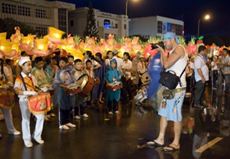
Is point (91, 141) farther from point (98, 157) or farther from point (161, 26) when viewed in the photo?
point (161, 26)

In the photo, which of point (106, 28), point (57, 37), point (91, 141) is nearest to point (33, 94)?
point (91, 141)

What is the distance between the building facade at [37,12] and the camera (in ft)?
145

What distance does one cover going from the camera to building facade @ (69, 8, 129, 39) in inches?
2362

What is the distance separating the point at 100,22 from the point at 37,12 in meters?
18.1

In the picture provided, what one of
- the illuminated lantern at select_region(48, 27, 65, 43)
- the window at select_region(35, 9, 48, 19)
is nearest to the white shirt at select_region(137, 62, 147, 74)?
the illuminated lantern at select_region(48, 27, 65, 43)

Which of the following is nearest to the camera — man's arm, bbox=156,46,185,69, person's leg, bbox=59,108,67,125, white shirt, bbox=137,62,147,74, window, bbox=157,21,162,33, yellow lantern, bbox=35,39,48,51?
man's arm, bbox=156,46,185,69

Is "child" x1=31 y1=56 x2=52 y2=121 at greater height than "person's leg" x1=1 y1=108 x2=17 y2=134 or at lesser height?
greater

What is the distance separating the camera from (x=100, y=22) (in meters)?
63.3

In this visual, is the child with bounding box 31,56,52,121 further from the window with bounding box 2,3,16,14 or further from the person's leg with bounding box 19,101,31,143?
the window with bounding box 2,3,16,14

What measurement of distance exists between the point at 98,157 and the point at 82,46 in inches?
391

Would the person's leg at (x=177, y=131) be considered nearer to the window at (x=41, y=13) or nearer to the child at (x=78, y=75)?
the child at (x=78, y=75)

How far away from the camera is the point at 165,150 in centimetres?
504

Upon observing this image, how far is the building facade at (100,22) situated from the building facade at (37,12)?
5951 millimetres

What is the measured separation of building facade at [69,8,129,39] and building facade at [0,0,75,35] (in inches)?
234
